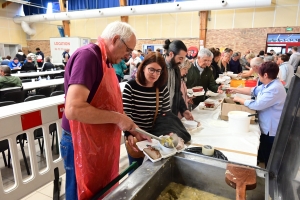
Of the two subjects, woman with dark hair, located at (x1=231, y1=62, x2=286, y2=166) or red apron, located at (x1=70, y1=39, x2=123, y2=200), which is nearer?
red apron, located at (x1=70, y1=39, x2=123, y2=200)

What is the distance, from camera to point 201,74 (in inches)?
118

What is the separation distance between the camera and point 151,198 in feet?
3.02

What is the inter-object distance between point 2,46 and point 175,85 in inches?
587

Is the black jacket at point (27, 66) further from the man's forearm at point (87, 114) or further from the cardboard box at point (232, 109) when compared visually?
the man's forearm at point (87, 114)

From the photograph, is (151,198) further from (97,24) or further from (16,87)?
(97,24)

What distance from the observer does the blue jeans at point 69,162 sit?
129 centimetres

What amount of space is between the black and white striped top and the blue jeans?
444 mm

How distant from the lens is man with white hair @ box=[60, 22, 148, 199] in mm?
967

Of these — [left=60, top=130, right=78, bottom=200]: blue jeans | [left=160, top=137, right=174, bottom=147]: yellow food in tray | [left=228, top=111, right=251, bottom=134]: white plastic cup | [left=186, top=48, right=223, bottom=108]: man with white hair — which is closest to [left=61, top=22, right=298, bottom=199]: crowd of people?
[left=60, top=130, right=78, bottom=200]: blue jeans

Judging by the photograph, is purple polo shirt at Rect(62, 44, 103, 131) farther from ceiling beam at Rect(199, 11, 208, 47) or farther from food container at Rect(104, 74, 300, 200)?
ceiling beam at Rect(199, 11, 208, 47)

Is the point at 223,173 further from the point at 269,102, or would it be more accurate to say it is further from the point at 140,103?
the point at 269,102

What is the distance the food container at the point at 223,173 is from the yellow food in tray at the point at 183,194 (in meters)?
0.02

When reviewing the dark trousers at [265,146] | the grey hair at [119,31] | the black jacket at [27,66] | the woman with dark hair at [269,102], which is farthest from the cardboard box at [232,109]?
the black jacket at [27,66]

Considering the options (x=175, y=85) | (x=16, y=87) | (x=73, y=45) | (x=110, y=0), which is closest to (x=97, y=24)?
(x=110, y=0)
